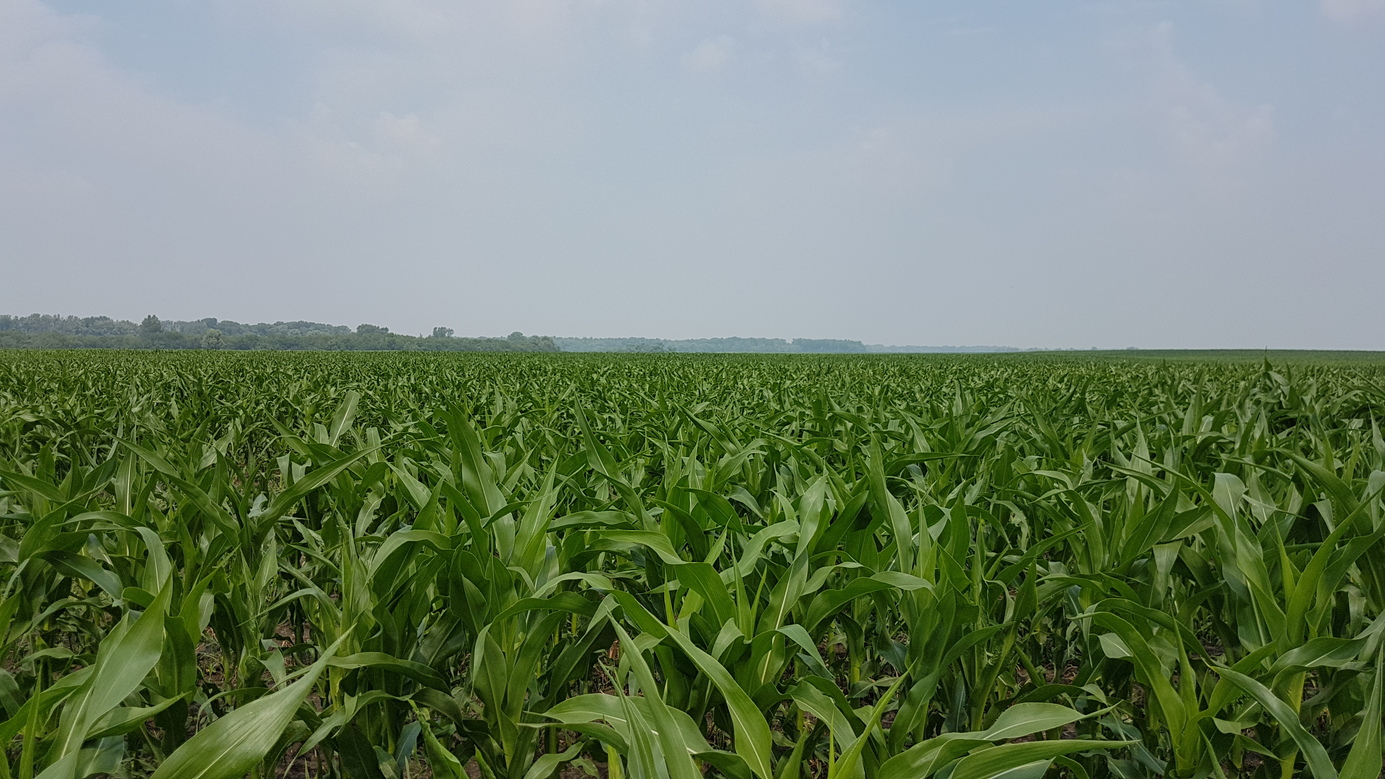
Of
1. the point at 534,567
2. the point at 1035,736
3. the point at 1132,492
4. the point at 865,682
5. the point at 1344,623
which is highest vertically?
the point at 1132,492

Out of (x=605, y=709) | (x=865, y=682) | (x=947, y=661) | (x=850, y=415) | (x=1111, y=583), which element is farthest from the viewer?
(x=850, y=415)

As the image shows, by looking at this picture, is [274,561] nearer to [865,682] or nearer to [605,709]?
[605,709]

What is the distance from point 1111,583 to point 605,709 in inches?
51.5

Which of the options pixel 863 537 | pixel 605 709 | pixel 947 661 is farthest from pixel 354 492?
pixel 947 661

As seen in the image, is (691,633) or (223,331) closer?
(691,633)

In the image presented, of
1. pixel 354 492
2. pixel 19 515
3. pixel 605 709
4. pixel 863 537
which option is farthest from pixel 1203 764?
pixel 19 515

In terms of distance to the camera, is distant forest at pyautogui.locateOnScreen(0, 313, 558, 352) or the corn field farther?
distant forest at pyautogui.locateOnScreen(0, 313, 558, 352)

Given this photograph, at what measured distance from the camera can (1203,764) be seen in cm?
140

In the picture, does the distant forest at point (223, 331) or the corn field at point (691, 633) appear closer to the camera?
the corn field at point (691, 633)

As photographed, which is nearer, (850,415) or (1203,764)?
(1203,764)

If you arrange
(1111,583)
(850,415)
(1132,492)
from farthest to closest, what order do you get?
(850,415), (1132,492), (1111,583)

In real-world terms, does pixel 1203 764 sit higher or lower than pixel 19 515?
lower

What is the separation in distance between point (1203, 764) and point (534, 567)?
1602mm

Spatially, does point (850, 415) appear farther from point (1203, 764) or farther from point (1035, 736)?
point (1203, 764)
